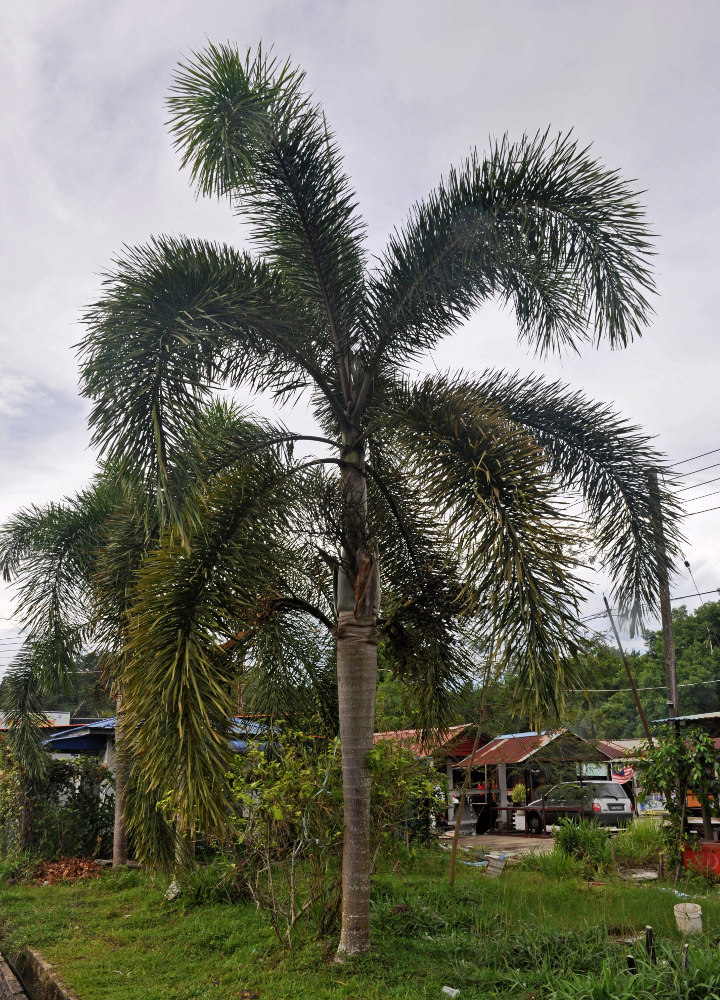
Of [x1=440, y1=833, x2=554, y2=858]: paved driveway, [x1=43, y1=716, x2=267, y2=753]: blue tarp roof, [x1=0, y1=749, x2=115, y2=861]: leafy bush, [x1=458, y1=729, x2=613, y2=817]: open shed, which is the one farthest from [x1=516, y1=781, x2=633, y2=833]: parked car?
[x1=43, y1=716, x2=267, y2=753]: blue tarp roof

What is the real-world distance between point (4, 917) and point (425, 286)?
958 cm

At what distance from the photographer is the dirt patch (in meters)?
12.7

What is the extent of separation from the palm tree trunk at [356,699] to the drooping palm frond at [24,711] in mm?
8509

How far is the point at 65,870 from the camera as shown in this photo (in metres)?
13.0

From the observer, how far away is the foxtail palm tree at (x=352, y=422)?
202 inches

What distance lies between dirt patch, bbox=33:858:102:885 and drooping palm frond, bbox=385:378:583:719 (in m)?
10.7

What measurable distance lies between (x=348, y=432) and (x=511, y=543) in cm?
254

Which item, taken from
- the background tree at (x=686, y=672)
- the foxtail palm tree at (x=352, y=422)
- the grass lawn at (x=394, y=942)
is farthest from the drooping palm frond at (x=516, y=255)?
the background tree at (x=686, y=672)

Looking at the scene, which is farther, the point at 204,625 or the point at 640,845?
the point at 640,845

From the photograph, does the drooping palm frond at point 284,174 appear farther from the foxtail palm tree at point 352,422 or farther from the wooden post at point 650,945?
the wooden post at point 650,945

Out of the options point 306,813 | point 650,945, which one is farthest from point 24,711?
point 650,945

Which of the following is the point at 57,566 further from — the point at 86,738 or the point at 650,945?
the point at 650,945

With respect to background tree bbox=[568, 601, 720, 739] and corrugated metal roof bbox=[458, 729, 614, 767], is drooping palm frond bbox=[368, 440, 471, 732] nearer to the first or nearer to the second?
corrugated metal roof bbox=[458, 729, 614, 767]

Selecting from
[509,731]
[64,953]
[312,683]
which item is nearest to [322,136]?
[312,683]
